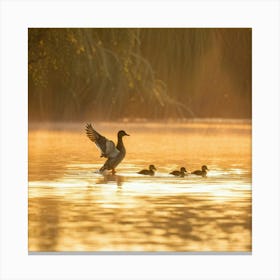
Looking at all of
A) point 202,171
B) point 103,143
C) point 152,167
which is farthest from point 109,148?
point 202,171

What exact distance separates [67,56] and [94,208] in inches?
72.4

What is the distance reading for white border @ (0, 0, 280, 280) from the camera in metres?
12.4

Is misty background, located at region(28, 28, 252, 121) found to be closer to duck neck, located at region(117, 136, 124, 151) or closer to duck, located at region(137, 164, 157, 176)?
duck neck, located at region(117, 136, 124, 151)

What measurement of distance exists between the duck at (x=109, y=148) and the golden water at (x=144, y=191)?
0.23 feet

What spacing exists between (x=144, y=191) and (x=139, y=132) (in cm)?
84

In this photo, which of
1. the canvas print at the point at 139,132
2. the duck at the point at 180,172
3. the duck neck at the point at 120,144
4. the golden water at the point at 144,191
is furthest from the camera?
the duck at the point at 180,172

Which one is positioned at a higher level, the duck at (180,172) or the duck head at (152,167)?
the duck head at (152,167)

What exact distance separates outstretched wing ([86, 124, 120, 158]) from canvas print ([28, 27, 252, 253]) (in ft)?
0.03

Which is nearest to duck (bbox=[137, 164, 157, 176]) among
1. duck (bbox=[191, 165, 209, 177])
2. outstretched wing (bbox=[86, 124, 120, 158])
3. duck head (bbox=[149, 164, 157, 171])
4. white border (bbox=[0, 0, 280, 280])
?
duck head (bbox=[149, 164, 157, 171])

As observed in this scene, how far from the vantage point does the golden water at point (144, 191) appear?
12.7 m

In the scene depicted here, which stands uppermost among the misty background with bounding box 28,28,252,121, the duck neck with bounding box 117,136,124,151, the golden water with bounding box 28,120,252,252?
the misty background with bounding box 28,28,252,121

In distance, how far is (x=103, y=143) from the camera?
1395 centimetres

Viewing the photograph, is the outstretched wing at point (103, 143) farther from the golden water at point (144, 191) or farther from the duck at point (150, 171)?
the duck at point (150, 171)
